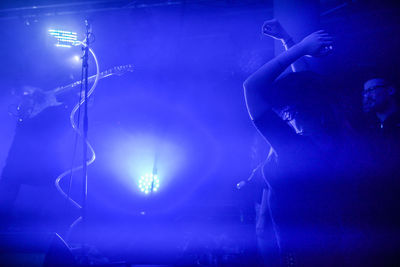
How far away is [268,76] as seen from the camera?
1.09 metres

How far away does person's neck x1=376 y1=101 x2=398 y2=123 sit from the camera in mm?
1712

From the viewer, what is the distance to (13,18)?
7129 mm

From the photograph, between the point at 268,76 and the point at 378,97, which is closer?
the point at 268,76

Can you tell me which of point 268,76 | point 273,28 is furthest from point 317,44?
point 273,28

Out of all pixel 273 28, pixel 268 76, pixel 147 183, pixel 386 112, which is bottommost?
pixel 147 183

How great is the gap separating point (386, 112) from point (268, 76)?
1211 mm

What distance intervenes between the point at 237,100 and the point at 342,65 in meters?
3.04

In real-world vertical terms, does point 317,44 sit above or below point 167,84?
below

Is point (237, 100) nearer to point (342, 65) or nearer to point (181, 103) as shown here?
point (181, 103)

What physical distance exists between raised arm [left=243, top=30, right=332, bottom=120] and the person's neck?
35.5 inches

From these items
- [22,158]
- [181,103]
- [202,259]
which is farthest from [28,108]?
[202,259]

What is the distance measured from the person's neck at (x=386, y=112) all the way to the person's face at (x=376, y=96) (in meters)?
0.03

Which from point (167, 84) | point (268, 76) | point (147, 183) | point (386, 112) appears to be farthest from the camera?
point (167, 84)

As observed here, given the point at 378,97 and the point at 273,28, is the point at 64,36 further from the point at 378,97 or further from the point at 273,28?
the point at 378,97
